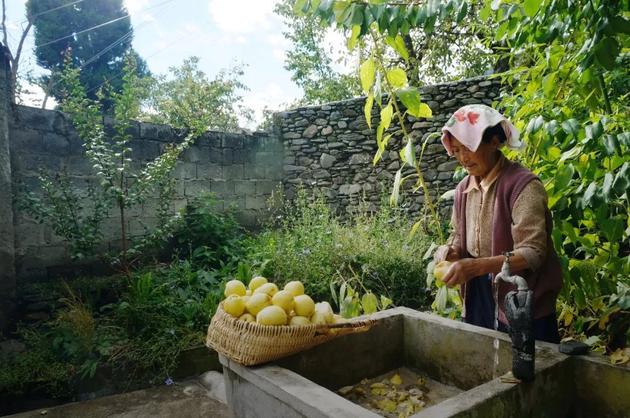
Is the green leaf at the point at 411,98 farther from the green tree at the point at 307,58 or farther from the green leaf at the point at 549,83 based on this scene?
the green tree at the point at 307,58

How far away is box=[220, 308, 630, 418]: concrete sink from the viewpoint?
1.25 m

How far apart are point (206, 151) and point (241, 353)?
5.16 m

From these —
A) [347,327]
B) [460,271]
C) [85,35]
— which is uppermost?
[85,35]

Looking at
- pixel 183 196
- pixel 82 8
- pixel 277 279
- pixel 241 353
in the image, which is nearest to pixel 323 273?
pixel 277 279

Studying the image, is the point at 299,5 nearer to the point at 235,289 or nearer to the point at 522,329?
the point at 235,289

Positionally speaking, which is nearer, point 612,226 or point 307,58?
point 612,226

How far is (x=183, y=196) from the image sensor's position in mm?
6020

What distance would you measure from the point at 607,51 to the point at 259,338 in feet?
4.89

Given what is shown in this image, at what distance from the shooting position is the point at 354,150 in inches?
281

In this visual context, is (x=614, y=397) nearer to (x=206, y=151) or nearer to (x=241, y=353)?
(x=241, y=353)

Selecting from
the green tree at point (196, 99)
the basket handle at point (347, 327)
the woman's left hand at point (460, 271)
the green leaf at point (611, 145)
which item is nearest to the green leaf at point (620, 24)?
the green leaf at point (611, 145)

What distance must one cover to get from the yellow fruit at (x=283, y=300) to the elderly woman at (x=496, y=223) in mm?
589

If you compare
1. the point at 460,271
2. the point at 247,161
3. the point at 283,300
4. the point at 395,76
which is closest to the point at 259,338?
the point at 283,300

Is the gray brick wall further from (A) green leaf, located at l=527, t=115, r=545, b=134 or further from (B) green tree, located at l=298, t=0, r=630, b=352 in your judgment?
(A) green leaf, located at l=527, t=115, r=545, b=134
